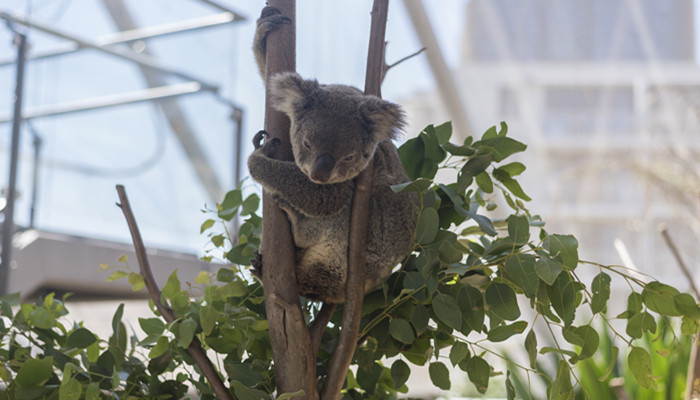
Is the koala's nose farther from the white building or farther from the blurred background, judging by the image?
the white building

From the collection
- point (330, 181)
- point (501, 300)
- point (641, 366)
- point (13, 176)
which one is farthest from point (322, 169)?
point (13, 176)

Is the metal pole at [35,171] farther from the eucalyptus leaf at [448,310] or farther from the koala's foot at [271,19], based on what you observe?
the eucalyptus leaf at [448,310]

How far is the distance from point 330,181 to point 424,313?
0.29 meters

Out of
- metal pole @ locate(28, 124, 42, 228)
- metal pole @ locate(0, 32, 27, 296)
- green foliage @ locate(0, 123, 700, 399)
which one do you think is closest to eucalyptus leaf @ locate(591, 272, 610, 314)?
green foliage @ locate(0, 123, 700, 399)

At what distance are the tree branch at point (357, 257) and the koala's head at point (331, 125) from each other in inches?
4.3

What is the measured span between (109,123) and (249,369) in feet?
6.40

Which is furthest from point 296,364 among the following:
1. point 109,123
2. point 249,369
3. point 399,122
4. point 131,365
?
point 109,123

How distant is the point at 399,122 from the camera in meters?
1.12

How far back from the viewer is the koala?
1.06m

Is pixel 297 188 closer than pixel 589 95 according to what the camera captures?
Yes

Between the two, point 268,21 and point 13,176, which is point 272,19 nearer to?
point 268,21

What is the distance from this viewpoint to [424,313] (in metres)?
0.90

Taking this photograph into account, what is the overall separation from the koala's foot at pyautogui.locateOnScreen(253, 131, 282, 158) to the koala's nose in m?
0.07

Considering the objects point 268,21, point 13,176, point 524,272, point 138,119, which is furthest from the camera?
point 138,119
